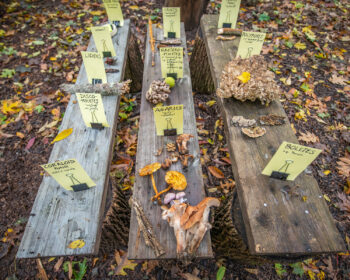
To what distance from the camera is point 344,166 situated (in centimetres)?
353

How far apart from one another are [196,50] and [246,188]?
3.21 metres

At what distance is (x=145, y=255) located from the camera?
169 centimetres

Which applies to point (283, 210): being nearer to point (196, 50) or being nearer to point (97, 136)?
point (97, 136)

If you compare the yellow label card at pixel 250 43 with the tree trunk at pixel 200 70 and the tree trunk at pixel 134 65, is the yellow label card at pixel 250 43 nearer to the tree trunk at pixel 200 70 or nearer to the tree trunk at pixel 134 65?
the tree trunk at pixel 200 70

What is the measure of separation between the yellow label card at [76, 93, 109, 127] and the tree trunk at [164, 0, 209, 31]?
4.53 meters

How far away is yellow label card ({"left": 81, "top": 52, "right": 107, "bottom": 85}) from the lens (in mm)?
2693

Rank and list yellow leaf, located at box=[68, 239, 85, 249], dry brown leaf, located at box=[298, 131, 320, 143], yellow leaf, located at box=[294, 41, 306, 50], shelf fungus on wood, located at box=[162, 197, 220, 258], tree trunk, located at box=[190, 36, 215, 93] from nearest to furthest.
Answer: shelf fungus on wood, located at box=[162, 197, 220, 258] < yellow leaf, located at box=[68, 239, 85, 249] < dry brown leaf, located at box=[298, 131, 320, 143] < tree trunk, located at box=[190, 36, 215, 93] < yellow leaf, located at box=[294, 41, 306, 50]

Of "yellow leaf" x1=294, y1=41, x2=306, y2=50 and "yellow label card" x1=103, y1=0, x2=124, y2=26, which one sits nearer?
"yellow label card" x1=103, y1=0, x2=124, y2=26

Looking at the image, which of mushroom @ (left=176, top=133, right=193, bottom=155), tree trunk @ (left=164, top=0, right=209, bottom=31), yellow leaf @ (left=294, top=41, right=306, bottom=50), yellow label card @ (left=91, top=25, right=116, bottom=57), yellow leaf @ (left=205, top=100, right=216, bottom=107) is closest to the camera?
mushroom @ (left=176, top=133, right=193, bottom=155)

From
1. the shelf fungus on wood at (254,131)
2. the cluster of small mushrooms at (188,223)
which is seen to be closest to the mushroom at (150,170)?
the cluster of small mushrooms at (188,223)

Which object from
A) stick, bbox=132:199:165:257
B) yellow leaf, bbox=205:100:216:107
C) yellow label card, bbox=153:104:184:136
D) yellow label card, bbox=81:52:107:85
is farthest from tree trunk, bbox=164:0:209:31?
stick, bbox=132:199:165:257

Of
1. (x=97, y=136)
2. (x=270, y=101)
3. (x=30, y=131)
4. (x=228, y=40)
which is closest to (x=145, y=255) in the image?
(x=97, y=136)

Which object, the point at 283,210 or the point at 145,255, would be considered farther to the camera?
the point at 283,210

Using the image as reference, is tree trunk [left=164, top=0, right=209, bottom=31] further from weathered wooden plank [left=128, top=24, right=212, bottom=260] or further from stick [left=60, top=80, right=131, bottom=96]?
stick [left=60, top=80, right=131, bottom=96]
